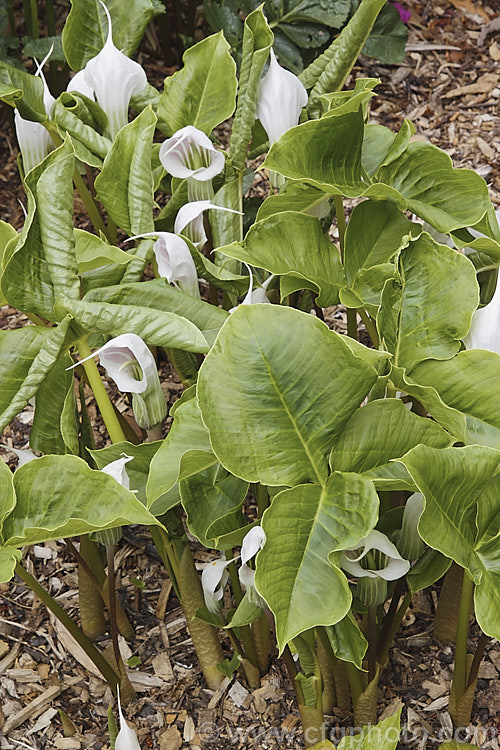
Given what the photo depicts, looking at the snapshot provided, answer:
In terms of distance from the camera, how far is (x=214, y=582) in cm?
100

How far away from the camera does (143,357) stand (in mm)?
885

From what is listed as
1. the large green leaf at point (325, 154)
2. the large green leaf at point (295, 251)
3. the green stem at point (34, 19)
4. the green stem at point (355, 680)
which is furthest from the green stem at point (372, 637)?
the green stem at point (34, 19)

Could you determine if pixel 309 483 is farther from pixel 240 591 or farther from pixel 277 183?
pixel 277 183

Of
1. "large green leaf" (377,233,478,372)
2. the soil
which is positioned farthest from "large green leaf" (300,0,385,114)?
the soil

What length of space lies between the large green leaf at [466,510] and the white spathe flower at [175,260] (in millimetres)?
388

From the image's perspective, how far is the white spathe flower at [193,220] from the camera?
992 millimetres

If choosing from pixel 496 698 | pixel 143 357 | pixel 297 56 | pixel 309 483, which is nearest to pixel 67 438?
pixel 143 357

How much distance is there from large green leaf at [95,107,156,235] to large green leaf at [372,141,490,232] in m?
0.27

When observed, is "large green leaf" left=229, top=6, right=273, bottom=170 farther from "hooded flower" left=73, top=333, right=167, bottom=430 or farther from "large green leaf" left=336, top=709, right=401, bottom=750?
"large green leaf" left=336, top=709, right=401, bottom=750

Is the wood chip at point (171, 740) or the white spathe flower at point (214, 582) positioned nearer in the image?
the white spathe flower at point (214, 582)

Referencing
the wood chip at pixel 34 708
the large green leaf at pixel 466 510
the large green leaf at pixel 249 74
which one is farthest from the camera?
the wood chip at pixel 34 708

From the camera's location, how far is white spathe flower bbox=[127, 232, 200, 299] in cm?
95

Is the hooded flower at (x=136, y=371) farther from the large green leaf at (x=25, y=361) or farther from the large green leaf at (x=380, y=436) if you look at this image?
the large green leaf at (x=380, y=436)

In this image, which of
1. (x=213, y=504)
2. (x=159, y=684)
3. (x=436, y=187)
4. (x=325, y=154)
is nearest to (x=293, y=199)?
(x=325, y=154)
